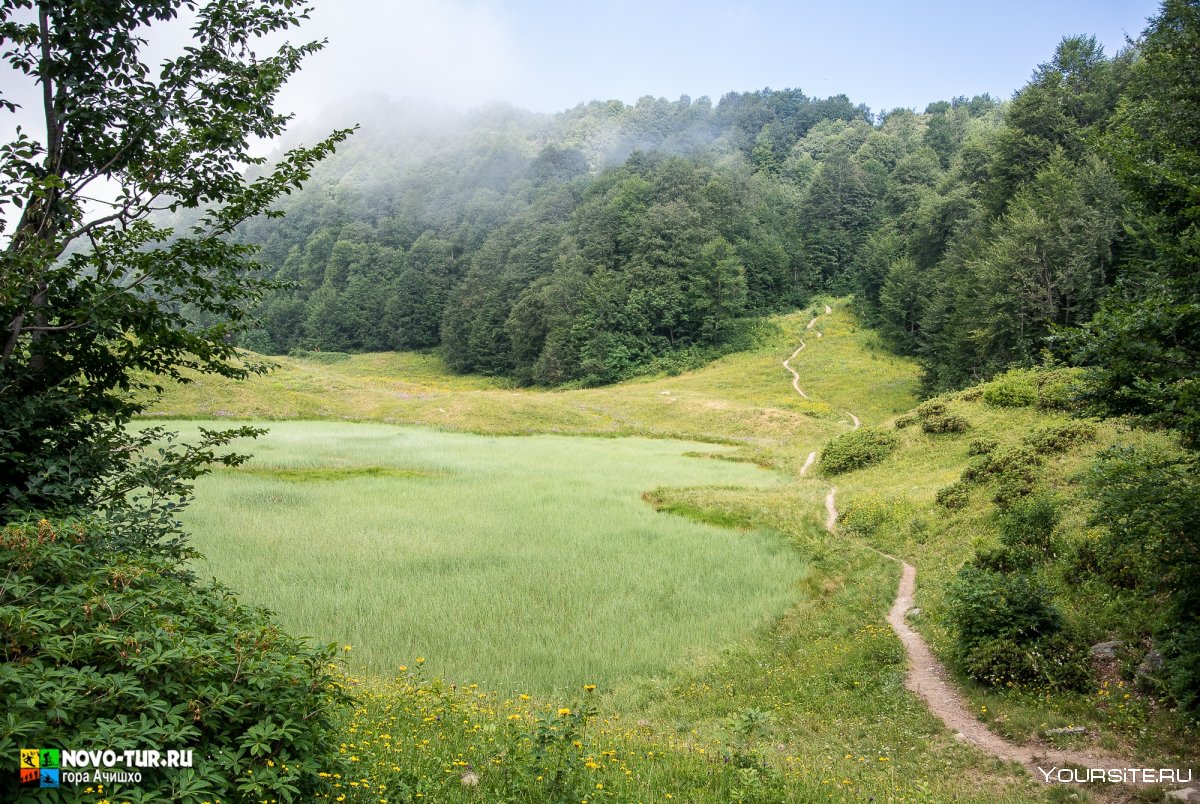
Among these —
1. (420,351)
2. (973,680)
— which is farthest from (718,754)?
(420,351)

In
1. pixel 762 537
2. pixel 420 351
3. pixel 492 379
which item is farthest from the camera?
pixel 420 351

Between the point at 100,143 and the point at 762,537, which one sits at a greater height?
the point at 100,143

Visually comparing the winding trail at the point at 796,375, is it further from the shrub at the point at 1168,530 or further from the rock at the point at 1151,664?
the shrub at the point at 1168,530

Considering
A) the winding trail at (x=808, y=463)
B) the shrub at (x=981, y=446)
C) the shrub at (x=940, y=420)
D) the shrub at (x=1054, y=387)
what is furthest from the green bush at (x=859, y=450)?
the shrub at (x=1054, y=387)

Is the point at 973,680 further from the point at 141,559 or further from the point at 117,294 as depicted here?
the point at 117,294

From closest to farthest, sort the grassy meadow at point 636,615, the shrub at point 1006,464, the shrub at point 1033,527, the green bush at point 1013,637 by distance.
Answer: the grassy meadow at point 636,615 → the green bush at point 1013,637 → the shrub at point 1033,527 → the shrub at point 1006,464

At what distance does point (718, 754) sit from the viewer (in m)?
7.75

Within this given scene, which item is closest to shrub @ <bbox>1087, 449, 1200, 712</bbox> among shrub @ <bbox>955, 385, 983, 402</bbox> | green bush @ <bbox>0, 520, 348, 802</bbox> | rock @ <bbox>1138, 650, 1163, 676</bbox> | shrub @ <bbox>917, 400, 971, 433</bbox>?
rock @ <bbox>1138, 650, 1163, 676</bbox>

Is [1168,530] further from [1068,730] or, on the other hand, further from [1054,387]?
[1054,387]

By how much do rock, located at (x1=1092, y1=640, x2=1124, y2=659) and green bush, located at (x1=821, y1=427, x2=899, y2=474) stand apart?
2257 cm

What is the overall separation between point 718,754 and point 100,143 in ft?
34.4

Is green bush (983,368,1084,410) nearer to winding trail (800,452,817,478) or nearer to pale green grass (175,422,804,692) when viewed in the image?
winding trail (800,452,817,478)

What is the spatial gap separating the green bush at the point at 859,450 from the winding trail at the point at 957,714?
17.8 metres

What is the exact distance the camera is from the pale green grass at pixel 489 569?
12.0 metres
